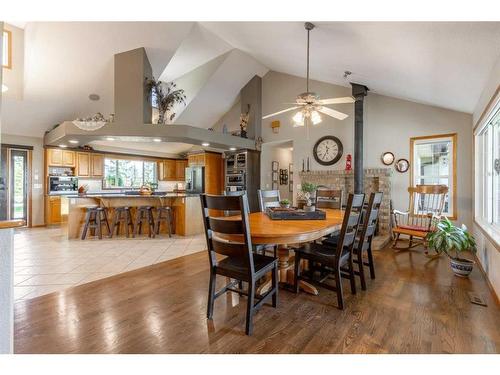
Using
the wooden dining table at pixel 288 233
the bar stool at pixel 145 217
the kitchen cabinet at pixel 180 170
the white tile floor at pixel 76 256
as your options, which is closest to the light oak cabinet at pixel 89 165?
the white tile floor at pixel 76 256

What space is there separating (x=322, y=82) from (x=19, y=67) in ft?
19.6

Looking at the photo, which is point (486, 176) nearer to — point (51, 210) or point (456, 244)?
point (456, 244)

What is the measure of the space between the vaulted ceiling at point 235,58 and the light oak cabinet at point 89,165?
103 cm

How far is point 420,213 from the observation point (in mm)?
4469

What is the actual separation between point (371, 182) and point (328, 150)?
118 centimetres

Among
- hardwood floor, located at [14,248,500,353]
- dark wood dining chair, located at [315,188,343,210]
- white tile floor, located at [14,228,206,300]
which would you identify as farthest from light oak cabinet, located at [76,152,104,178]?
dark wood dining chair, located at [315,188,343,210]

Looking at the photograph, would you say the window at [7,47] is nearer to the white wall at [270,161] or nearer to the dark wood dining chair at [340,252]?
the white wall at [270,161]

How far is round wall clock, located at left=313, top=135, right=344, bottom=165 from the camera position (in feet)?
17.9

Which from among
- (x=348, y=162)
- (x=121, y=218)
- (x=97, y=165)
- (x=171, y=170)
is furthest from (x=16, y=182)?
(x=348, y=162)

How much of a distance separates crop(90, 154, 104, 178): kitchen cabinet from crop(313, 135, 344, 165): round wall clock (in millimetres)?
5794

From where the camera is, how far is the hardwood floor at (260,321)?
1582 millimetres

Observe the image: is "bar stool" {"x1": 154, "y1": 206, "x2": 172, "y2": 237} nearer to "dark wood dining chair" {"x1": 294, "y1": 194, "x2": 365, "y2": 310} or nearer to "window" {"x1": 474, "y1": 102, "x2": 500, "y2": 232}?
"dark wood dining chair" {"x1": 294, "y1": 194, "x2": 365, "y2": 310}
